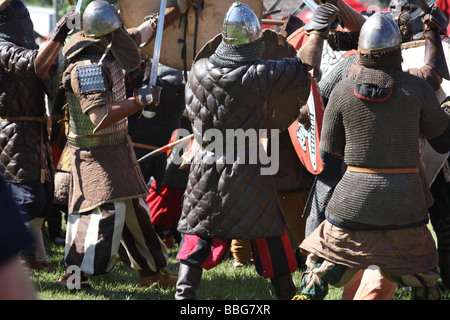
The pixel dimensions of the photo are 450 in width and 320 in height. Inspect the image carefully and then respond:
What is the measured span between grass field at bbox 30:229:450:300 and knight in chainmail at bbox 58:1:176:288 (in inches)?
5.1

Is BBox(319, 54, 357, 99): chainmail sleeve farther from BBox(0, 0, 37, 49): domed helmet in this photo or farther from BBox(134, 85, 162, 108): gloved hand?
BBox(0, 0, 37, 49): domed helmet

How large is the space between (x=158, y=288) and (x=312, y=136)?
1408 millimetres

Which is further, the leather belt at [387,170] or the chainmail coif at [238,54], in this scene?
the chainmail coif at [238,54]

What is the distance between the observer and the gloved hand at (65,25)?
4117 millimetres

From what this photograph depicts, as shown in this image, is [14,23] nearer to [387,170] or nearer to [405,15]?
[405,15]

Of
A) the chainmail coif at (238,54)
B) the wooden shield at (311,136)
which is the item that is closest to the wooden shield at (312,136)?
the wooden shield at (311,136)

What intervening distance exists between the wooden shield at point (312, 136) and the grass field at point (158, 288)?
33.1 inches

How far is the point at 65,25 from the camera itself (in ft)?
13.8

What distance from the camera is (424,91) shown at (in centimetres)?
331

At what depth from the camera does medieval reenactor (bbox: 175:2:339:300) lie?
3600mm

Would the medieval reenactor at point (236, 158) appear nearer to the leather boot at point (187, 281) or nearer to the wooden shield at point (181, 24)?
the leather boot at point (187, 281)

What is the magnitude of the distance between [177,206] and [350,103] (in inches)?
102

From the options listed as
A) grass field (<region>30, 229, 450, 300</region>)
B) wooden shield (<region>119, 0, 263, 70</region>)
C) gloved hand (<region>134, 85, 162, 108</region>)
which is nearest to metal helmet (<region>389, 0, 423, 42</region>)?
wooden shield (<region>119, 0, 263, 70</region>)
